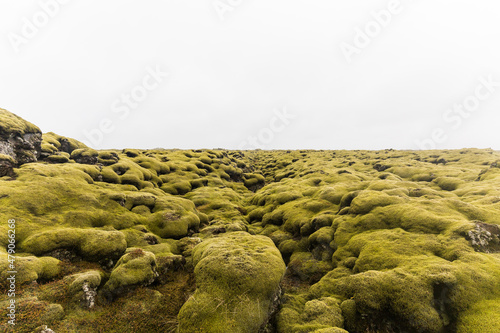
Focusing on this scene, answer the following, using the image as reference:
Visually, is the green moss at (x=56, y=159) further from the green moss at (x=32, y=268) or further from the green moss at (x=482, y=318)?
the green moss at (x=482, y=318)

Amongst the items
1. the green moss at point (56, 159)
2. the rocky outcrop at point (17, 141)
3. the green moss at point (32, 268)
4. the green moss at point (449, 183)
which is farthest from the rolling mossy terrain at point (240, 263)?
the green moss at point (449, 183)

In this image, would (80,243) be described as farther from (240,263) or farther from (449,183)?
(449,183)

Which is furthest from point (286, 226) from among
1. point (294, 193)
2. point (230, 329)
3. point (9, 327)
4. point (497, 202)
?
point (9, 327)

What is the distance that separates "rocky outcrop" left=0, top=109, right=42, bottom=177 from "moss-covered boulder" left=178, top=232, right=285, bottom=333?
26938 millimetres

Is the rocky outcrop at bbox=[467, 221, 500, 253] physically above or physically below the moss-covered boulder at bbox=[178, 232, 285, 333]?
above

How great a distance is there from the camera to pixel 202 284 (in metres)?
13.1

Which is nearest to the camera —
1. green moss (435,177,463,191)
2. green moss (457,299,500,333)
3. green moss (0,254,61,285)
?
green moss (457,299,500,333)

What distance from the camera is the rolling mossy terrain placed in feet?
36.7

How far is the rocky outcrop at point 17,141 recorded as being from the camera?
25975mm

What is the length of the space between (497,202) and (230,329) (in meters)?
28.8

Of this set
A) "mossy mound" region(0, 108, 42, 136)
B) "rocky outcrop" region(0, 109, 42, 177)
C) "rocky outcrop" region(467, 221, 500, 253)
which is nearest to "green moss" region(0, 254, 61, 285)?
"rocky outcrop" region(0, 109, 42, 177)

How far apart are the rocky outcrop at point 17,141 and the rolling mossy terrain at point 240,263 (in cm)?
18

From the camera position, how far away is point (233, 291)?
1228 cm

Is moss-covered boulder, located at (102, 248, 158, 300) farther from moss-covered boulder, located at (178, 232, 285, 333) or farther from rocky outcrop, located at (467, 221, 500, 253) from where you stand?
rocky outcrop, located at (467, 221, 500, 253)
